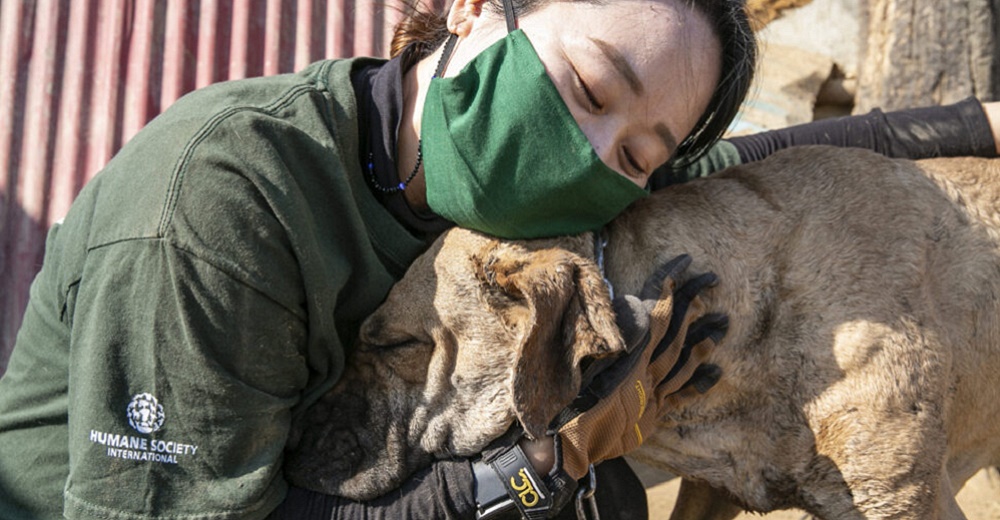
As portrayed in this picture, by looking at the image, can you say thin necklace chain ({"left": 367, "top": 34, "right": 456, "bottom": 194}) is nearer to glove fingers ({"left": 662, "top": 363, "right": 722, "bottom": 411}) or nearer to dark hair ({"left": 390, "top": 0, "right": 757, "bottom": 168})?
dark hair ({"left": 390, "top": 0, "right": 757, "bottom": 168})

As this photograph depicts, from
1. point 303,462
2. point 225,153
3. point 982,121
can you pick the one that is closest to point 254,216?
point 225,153

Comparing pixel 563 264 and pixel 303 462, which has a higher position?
pixel 563 264

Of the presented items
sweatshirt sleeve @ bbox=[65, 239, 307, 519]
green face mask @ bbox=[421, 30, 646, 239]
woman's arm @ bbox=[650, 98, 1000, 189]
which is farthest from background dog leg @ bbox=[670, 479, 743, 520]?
sweatshirt sleeve @ bbox=[65, 239, 307, 519]

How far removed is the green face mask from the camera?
2.53 meters

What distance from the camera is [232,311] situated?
7.75ft

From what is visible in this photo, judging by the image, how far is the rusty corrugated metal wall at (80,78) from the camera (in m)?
4.79

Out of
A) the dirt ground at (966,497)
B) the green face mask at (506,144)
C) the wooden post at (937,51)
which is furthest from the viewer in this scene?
the wooden post at (937,51)

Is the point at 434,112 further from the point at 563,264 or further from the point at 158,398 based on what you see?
the point at 158,398

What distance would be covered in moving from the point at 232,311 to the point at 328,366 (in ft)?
1.48

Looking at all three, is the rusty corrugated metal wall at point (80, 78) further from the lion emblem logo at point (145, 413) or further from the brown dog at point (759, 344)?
the lion emblem logo at point (145, 413)

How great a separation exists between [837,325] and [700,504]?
1116 millimetres

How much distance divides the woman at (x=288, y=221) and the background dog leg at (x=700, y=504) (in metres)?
1.17

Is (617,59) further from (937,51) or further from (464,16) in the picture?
(937,51)

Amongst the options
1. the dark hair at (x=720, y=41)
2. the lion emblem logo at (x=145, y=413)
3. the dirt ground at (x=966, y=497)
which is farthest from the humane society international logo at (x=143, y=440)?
the dirt ground at (x=966, y=497)
